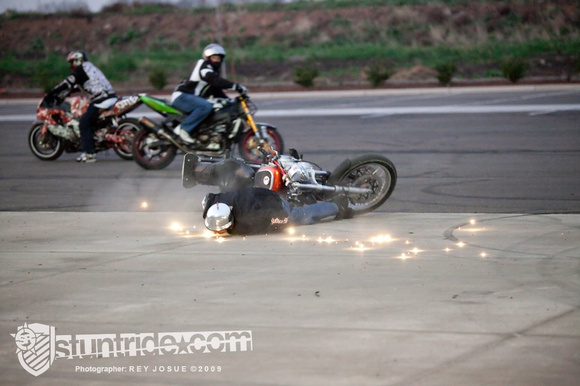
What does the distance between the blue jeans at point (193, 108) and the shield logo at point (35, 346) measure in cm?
896

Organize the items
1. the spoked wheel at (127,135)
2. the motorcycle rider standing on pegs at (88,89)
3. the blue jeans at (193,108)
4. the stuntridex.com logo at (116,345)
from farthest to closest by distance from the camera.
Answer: the motorcycle rider standing on pegs at (88,89) → the spoked wheel at (127,135) → the blue jeans at (193,108) → the stuntridex.com logo at (116,345)

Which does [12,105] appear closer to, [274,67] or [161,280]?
[274,67]

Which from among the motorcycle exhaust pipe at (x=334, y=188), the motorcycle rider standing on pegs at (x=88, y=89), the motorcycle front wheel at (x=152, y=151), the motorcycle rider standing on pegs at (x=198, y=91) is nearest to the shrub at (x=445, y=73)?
the motorcycle rider standing on pegs at (x=88, y=89)

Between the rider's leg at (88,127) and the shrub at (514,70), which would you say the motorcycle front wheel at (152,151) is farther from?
the shrub at (514,70)

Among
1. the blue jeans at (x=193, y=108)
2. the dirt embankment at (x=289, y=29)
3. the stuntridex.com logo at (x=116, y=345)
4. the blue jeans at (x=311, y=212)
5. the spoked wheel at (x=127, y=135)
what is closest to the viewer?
the stuntridex.com logo at (x=116, y=345)

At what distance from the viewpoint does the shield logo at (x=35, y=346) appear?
5680 mm

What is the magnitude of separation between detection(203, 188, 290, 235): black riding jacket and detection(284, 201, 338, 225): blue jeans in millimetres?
213

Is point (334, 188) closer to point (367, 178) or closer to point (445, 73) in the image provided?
point (367, 178)

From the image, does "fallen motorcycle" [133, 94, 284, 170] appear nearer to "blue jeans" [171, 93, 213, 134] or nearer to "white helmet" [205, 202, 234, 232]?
"blue jeans" [171, 93, 213, 134]

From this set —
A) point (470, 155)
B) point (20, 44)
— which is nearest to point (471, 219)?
point (470, 155)

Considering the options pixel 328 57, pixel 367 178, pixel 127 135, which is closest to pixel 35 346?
pixel 367 178

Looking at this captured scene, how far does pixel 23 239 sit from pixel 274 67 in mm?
42900

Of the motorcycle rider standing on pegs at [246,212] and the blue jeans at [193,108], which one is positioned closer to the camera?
the motorcycle rider standing on pegs at [246,212]

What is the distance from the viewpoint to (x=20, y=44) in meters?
78.2
